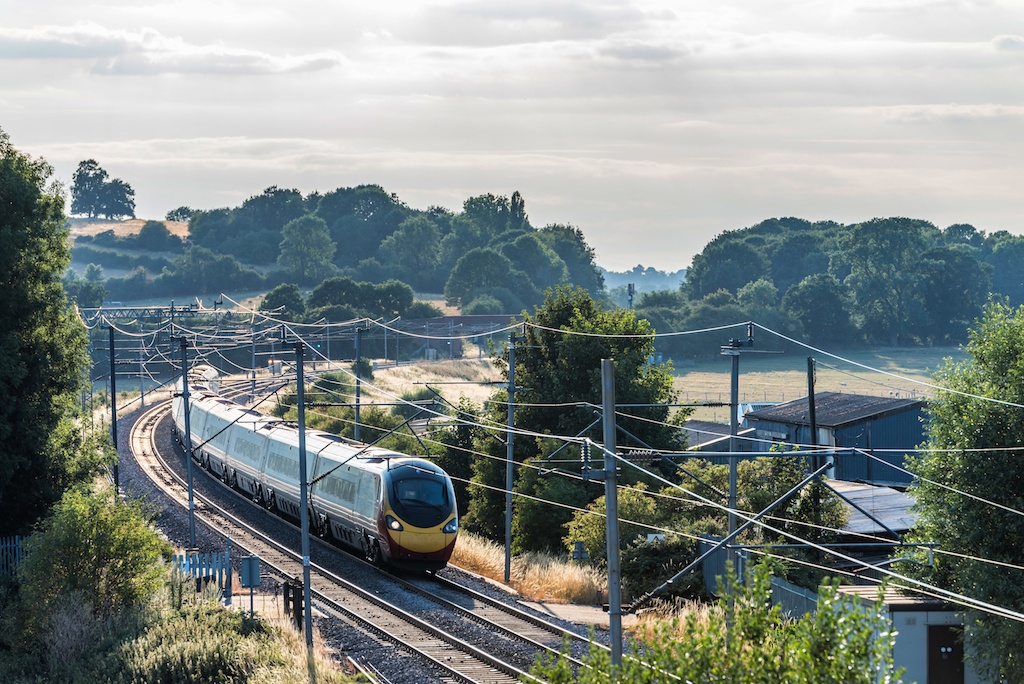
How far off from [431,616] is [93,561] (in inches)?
322

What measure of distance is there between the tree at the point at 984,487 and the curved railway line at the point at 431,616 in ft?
28.4

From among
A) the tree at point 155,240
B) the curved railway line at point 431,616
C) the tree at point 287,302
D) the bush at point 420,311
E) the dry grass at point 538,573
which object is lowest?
the dry grass at point 538,573

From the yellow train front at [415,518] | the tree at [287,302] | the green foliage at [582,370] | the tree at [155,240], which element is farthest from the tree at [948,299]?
the tree at [155,240]

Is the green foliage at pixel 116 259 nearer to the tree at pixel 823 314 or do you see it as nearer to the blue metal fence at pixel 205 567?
the tree at pixel 823 314

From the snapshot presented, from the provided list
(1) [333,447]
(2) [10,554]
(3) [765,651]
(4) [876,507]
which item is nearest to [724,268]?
(4) [876,507]

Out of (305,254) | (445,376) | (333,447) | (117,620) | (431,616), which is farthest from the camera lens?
(305,254)

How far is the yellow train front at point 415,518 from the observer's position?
1125 inches

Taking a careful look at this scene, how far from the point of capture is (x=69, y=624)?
75.4ft

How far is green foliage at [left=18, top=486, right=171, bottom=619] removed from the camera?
2397 cm

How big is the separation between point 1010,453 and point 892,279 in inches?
4679

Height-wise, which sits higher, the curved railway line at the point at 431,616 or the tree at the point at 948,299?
the tree at the point at 948,299

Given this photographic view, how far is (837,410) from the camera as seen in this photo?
176ft

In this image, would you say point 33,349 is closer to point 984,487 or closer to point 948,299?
point 984,487

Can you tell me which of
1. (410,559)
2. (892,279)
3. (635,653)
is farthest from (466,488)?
(892,279)
